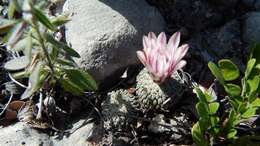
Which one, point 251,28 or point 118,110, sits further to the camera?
point 251,28

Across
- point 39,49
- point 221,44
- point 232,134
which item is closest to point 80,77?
point 39,49

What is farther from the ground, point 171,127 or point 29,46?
point 29,46

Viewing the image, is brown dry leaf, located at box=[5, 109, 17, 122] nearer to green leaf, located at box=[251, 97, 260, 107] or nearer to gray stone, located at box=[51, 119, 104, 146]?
gray stone, located at box=[51, 119, 104, 146]

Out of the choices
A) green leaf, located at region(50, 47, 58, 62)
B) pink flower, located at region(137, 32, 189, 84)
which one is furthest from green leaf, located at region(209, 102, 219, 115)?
green leaf, located at region(50, 47, 58, 62)

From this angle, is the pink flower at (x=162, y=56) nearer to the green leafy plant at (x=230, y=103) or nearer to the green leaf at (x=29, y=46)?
the green leafy plant at (x=230, y=103)

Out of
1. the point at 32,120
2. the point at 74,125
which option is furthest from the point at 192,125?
the point at 32,120

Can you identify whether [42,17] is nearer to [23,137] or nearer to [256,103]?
[23,137]

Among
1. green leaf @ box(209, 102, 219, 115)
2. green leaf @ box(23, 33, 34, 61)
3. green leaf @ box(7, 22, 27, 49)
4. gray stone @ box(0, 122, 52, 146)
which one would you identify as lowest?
gray stone @ box(0, 122, 52, 146)

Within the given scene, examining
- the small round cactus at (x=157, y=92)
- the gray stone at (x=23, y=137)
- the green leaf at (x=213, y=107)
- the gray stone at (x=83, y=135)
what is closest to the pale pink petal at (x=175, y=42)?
the small round cactus at (x=157, y=92)
